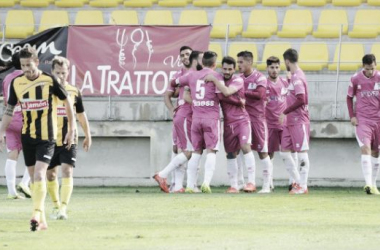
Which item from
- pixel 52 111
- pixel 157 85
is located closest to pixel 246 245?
pixel 52 111

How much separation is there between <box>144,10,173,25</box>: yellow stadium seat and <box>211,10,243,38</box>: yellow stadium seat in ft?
2.77

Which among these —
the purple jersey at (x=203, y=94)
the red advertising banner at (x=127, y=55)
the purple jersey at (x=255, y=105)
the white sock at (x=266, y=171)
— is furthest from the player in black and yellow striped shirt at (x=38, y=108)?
the red advertising banner at (x=127, y=55)

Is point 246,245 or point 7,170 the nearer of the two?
point 246,245

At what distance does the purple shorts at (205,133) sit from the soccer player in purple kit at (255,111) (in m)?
0.61

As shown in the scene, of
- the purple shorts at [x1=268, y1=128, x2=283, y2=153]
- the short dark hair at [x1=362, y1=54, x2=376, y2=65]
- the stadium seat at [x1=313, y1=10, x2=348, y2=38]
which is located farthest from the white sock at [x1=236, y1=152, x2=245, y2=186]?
the stadium seat at [x1=313, y1=10, x2=348, y2=38]

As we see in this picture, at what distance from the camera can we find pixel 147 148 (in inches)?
698

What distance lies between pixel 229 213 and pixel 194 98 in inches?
159

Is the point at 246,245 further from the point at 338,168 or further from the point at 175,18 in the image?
the point at 175,18

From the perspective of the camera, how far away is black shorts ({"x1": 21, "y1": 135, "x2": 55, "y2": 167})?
1007cm

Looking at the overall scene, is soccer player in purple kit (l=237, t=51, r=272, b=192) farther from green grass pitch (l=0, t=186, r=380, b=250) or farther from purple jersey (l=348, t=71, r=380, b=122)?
purple jersey (l=348, t=71, r=380, b=122)

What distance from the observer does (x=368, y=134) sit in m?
15.5

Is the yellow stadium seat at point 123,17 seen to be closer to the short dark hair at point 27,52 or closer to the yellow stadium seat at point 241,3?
the yellow stadium seat at point 241,3

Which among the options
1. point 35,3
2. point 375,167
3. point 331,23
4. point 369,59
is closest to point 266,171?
point 375,167

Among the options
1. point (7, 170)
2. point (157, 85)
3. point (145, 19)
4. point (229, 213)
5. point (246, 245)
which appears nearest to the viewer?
point (246, 245)
